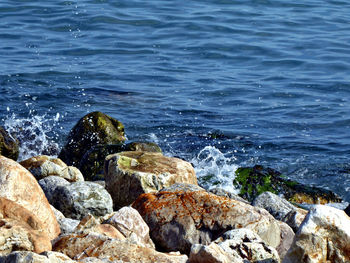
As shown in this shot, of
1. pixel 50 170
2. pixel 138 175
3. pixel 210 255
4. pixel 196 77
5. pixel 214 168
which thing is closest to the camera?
pixel 210 255

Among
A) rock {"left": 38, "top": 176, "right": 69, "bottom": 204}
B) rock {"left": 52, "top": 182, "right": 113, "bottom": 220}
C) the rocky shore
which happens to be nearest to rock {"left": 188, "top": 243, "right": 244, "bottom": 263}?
the rocky shore

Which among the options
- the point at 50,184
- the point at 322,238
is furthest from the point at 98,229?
the point at 50,184

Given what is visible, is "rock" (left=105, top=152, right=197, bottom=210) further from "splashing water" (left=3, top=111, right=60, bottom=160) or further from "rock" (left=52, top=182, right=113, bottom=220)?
A: "splashing water" (left=3, top=111, right=60, bottom=160)

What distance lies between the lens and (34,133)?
40.2 feet

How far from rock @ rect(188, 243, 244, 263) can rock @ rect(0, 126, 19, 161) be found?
6.11 m

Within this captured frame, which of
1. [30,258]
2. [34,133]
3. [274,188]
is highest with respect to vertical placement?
[30,258]

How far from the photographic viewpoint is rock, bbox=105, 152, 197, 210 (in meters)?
7.51

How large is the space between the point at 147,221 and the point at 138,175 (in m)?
1.41

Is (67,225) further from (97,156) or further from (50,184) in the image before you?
(97,156)

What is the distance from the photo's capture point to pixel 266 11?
73.0 ft

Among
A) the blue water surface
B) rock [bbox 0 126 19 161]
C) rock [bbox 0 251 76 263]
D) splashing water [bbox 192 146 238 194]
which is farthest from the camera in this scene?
the blue water surface

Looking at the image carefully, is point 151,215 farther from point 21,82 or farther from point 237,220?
point 21,82

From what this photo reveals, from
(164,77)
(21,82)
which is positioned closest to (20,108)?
(21,82)

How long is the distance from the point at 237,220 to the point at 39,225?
1.72 m
